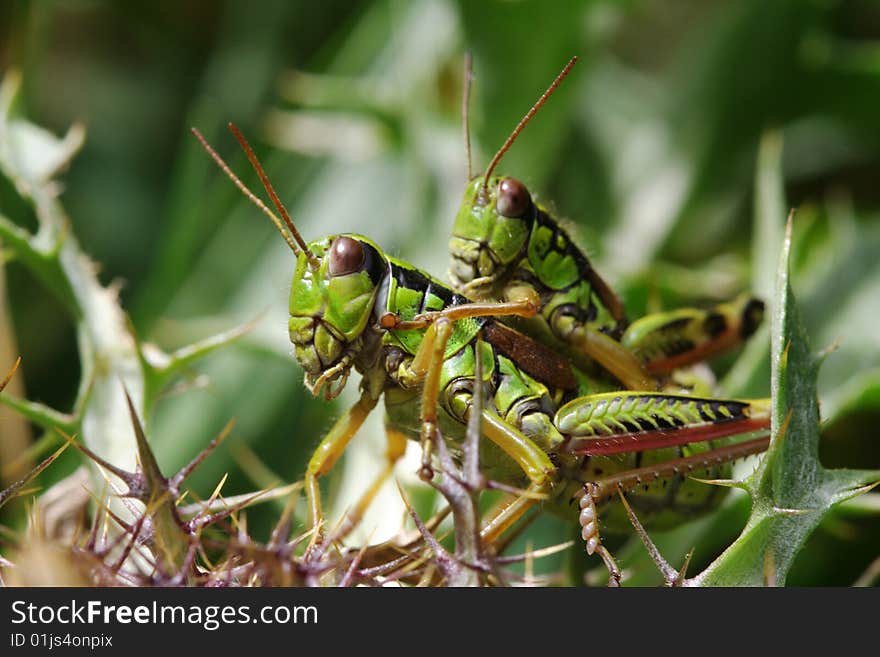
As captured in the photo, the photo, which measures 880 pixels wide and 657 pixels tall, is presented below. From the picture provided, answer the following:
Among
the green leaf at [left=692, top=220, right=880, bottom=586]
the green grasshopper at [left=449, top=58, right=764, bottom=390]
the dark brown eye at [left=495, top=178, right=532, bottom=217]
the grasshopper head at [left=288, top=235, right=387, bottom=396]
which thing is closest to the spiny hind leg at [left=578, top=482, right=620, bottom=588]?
the green leaf at [left=692, top=220, right=880, bottom=586]

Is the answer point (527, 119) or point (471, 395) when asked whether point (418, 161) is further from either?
point (471, 395)

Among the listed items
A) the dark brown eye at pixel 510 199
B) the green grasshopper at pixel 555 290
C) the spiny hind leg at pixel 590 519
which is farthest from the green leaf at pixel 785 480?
the dark brown eye at pixel 510 199

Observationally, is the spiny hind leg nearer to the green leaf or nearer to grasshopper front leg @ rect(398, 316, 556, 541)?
grasshopper front leg @ rect(398, 316, 556, 541)

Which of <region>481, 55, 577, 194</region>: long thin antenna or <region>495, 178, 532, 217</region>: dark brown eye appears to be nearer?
<region>481, 55, 577, 194</region>: long thin antenna

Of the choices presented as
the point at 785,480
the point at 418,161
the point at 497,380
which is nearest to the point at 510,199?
the point at 497,380
